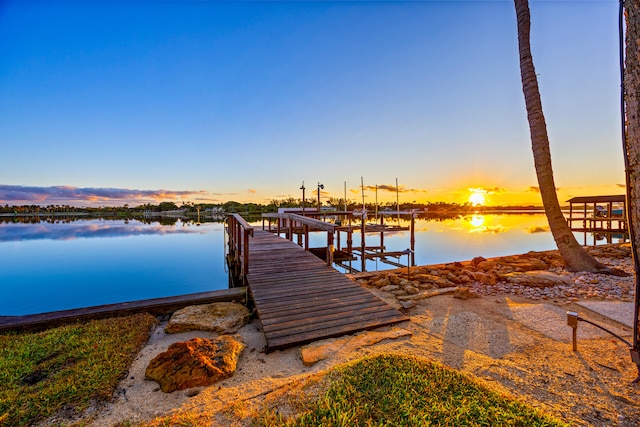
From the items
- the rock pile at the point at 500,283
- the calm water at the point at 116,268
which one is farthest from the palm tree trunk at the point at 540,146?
the calm water at the point at 116,268

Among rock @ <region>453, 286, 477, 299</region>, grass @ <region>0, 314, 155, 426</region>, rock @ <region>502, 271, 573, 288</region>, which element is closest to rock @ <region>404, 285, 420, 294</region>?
rock @ <region>453, 286, 477, 299</region>

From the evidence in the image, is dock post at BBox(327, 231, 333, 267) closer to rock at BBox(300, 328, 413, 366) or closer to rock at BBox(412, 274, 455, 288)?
rock at BBox(412, 274, 455, 288)

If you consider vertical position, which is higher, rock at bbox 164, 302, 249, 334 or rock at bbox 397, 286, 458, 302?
rock at bbox 164, 302, 249, 334

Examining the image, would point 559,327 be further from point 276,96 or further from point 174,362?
point 276,96

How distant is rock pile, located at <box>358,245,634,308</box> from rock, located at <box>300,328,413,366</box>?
5.09ft

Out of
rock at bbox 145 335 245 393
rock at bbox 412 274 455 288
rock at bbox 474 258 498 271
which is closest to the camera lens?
rock at bbox 145 335 245 393

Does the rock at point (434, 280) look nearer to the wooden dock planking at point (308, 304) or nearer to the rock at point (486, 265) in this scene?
the rock at point (486, 265)

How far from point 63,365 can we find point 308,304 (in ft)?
11.1

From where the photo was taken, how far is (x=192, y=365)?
3.05 m

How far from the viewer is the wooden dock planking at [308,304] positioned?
3968 mm

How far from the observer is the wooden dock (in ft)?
13.0

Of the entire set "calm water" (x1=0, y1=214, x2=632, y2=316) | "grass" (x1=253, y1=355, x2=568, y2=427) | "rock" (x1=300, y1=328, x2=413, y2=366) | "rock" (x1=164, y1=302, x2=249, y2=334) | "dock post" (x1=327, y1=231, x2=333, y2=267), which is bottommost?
"calm water" (x1=0, y1=214, x2=632, y2=316)

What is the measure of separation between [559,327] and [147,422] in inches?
225

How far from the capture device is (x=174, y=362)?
311 cm
